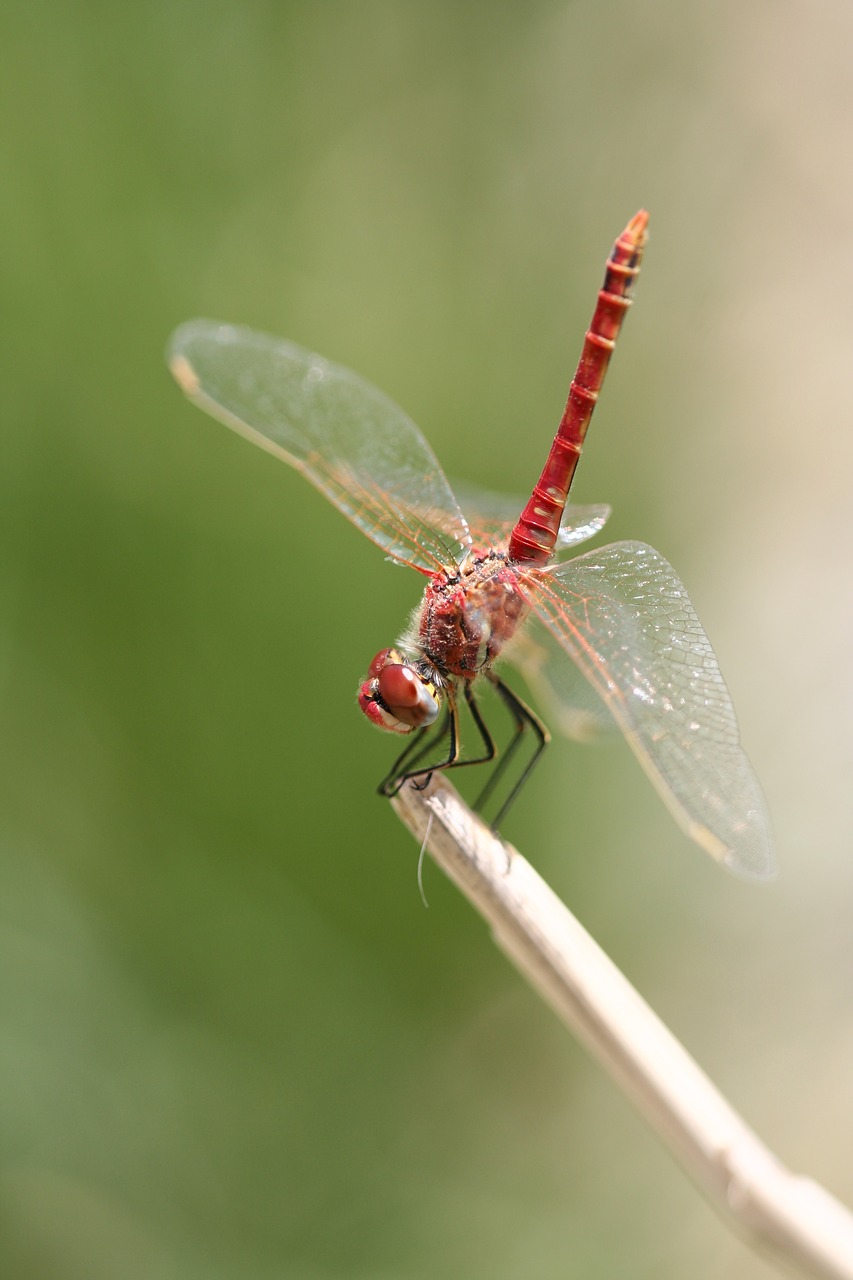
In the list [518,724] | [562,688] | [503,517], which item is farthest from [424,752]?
[503,517]

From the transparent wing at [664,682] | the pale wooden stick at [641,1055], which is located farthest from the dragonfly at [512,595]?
the pale wooden stick at [641,1055]

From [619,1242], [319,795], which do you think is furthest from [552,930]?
[619,1242]

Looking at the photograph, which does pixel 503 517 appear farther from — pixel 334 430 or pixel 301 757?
pixel 301 757

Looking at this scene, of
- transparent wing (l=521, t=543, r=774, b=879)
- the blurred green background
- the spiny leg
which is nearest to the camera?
transparent wing (l=521, t=543, r=774, b=879)

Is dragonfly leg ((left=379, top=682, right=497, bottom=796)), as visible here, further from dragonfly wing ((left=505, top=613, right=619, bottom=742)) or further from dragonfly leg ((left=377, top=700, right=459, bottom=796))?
dragonfly wing ((left=505, top=613, right=619, bottom=742))

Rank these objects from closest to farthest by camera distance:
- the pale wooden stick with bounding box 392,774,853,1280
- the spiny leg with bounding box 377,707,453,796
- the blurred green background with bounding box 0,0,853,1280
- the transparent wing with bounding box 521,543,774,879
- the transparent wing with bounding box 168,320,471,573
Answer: the pale wooden stick with bounding box 392,774,853,1280, the transparent wing with bounding box 521,543,774,879, the spiny leg with bounding box 377,707,453,796, the transparent wing with bounding box 168,320,471,573, the blurred green background with bounding box 0,0,853,1280

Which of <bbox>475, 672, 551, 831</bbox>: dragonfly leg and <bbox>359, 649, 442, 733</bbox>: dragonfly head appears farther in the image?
<bbox>475, 672, 551, 831</bbox>: dragonfly leg

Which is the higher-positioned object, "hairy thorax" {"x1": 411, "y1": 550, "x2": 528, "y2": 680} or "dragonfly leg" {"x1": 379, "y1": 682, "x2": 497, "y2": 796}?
"hairy thorax" {"x1": 411, "y1": 550, "x2": 528, "y2": 680}

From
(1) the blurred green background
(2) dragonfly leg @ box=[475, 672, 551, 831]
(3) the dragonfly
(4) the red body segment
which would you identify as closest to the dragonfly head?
(3) the dragonfly
